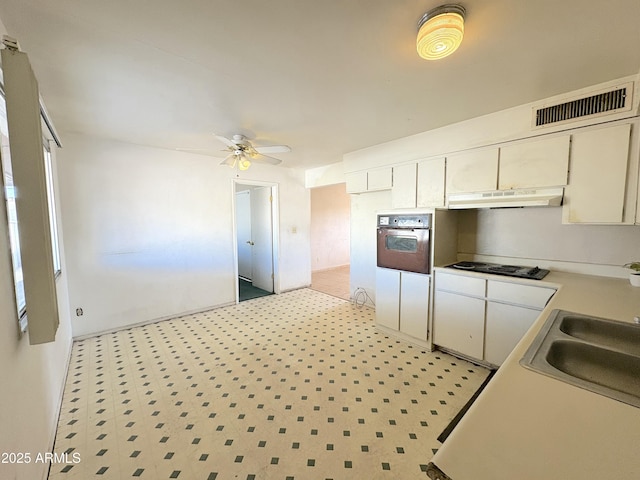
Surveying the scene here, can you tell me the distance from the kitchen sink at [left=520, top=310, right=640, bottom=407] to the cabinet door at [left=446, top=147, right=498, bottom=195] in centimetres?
150

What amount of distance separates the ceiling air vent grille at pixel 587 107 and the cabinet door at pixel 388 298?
77.3 inches

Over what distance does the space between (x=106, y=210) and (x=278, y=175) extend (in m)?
2.63

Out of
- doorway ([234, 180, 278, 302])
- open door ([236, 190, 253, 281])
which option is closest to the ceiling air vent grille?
doorway ([234, 180, 278, 302])

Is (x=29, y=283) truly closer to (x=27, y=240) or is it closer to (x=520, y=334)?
(x=27, y=240)

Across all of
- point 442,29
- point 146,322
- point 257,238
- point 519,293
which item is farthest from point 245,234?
point 442,29

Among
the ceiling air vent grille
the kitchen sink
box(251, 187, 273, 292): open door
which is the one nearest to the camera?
the kitchen sink

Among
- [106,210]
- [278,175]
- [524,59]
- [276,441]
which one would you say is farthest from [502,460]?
[278,175]

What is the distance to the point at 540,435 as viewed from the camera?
683 millimetres

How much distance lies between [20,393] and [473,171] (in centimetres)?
366

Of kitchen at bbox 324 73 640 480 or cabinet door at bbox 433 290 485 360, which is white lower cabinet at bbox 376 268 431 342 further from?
cabinet door at bbox 433 290 485 360

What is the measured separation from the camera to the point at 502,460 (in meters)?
0.61

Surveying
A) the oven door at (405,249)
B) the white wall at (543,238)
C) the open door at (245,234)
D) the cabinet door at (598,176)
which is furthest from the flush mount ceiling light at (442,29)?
the open door at (245,234)

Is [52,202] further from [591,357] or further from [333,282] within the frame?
[333,282]

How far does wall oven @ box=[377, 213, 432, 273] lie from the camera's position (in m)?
2.80
